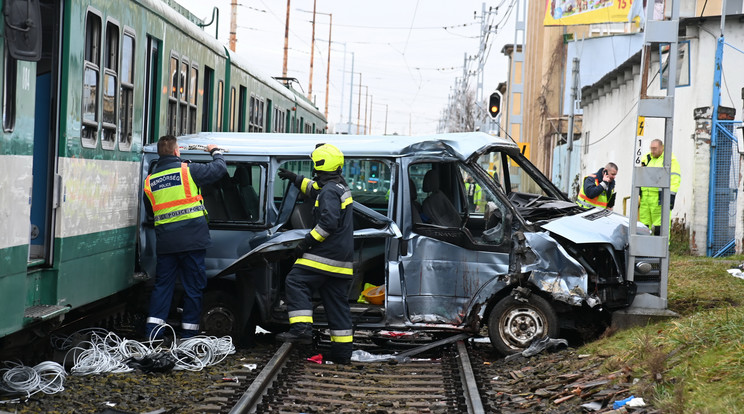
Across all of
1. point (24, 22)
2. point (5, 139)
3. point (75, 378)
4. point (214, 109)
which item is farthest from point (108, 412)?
point (214, 109)

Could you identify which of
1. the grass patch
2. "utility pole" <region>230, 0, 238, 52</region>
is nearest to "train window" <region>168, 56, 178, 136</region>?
the grass patch

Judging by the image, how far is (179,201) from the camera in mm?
8734

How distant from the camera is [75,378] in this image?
297 inches

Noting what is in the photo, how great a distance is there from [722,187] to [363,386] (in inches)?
426

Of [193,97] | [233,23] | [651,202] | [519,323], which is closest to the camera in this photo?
[519,323]

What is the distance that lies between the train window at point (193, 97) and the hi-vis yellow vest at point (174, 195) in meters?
2.97

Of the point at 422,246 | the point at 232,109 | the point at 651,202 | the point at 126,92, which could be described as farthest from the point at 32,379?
the point at 651,202

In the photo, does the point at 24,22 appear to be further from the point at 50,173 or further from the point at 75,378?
the point at 75,378

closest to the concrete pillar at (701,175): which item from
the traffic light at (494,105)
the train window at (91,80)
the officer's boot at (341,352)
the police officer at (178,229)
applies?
the traffic light at (494,105)

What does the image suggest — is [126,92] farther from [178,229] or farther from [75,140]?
[75,140]

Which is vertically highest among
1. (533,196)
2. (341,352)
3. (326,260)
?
(533,196)

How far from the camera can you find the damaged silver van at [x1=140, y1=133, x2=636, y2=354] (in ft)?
28.9

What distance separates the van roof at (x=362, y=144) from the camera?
29.9 feet

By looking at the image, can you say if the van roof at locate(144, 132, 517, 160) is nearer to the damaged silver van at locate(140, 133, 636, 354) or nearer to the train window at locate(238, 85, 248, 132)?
the damaged silver van at locate(140, 133, 636, 354)
